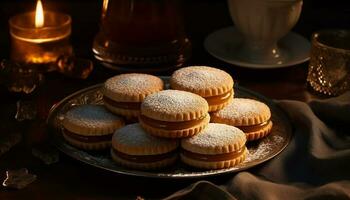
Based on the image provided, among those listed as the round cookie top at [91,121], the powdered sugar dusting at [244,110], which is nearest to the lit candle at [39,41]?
the round cookie top at [91,121]

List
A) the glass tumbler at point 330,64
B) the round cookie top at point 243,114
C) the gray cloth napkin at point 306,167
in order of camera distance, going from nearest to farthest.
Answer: the gray cloth napkin at point 306,167 → the round cookie top at point 243,114 → the glass tumbler at point 330,64

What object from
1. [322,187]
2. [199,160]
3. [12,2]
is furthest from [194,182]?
[12,2]

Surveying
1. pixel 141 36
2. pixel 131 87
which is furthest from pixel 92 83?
pixel 131 87

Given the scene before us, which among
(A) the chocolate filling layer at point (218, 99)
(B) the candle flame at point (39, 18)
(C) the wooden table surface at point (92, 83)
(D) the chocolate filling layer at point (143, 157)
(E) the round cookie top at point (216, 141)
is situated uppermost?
(B) the candle flame at point (39, 18)

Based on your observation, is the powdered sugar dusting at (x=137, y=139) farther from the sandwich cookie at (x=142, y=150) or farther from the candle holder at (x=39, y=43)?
the candle holder at (x=39, y=43)

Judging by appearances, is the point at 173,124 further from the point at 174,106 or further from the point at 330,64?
the point at 330,64
